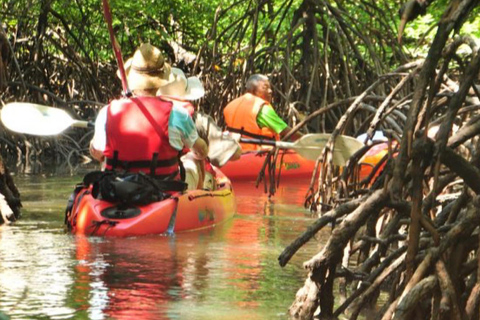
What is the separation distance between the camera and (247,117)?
526 inches

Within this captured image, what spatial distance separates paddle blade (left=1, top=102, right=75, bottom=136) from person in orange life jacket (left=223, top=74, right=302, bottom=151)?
4.39 metres

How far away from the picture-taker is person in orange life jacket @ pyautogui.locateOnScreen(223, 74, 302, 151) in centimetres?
1334

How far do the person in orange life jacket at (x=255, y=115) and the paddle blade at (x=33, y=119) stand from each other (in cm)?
439

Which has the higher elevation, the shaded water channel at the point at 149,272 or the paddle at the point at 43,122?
the paddle at the point at 43,122

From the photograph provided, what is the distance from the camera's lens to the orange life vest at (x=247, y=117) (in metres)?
13.3

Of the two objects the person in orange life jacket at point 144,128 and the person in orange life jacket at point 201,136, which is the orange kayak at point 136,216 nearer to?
the person in orange life jacket at point 144,128

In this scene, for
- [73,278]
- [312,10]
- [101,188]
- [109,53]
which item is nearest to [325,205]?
[101,188]

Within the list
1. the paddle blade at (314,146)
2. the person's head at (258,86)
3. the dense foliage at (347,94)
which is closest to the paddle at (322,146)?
the paddle blade at (314,146)

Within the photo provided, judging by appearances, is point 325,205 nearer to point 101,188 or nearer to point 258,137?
point 101,188

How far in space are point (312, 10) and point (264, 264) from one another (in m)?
7.52

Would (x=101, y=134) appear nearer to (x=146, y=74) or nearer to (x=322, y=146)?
(x=146, y=74)

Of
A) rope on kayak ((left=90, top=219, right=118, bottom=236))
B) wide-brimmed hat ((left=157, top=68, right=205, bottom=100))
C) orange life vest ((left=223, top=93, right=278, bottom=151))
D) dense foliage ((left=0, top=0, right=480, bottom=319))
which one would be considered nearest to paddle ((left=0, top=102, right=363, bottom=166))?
dense foliage ((left=0, top=0, right=480, bottom=319))

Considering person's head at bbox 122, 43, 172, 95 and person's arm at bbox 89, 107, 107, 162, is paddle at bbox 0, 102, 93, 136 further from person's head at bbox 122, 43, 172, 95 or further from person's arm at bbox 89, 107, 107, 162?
person's head at bbox 122, 43, 172, 95

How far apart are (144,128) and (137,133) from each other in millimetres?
56
